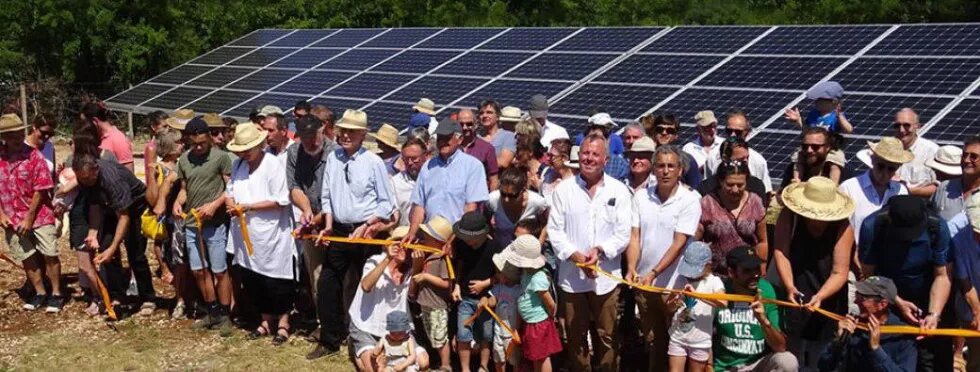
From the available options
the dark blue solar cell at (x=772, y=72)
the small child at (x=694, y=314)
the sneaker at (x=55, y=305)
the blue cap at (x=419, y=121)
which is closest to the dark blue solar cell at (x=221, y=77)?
the sneaker at (x=55, y=305)

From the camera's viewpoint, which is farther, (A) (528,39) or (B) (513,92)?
(A) (528,39)

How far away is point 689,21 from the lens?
1325 inches

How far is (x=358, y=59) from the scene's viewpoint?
16.7 m

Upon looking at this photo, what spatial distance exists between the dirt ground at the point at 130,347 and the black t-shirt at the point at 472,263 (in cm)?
129

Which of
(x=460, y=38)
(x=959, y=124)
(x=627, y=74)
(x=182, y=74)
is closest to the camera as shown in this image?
(x=959, y=124)

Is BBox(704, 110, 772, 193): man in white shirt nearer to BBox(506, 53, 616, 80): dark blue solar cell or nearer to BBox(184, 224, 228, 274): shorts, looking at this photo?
BBox(184, 224, 228, 274): shorts

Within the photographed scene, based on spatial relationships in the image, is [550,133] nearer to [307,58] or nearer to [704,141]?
[704,141]

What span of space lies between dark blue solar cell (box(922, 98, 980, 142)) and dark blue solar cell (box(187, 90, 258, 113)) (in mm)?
10119

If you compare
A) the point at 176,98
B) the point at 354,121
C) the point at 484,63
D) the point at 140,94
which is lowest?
the point at 140,94

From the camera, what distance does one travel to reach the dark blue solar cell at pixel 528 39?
1501 cm

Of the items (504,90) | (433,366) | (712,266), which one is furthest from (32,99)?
(712,266)

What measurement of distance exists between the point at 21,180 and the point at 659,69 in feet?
23.2

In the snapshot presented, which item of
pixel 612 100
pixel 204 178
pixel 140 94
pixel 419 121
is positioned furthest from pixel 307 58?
pixel 204 178

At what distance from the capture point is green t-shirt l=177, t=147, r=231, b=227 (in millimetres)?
8398
